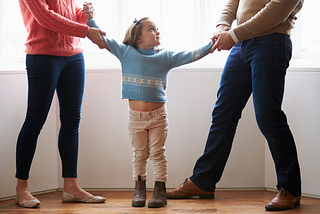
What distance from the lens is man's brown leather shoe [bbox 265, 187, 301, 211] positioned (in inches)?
62.6

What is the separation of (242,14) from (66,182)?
139 centimetres

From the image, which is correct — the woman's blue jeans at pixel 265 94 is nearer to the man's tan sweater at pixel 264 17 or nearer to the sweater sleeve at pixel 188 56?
the man's tan sweater at pixel 264 17

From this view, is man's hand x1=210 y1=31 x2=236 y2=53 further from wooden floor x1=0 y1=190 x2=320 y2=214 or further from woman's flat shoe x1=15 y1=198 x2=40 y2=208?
woman's flat shoe x1=15 y1=198 x2=40 y2=208

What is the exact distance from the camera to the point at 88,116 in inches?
83.6

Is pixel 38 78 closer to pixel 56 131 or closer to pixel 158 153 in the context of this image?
pixel 56 131

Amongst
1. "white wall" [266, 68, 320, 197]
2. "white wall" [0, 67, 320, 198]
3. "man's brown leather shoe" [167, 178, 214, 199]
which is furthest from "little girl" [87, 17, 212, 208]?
"white wall" [266, 68, 320, 197]

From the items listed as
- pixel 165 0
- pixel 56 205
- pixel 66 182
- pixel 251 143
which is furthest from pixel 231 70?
pixel 56 205

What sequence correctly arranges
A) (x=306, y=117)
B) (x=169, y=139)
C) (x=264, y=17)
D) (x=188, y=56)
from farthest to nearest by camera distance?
1. (x=169, y=139)
2. (x=306, y=117)
3. (x=188, y=56)
4. (x=264, y=17)

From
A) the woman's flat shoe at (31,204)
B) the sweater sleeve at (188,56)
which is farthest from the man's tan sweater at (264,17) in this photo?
the woman's flat shoe at (31,204)

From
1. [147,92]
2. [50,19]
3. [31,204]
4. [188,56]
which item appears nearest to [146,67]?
[147,92]

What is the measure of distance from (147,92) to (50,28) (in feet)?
2.01

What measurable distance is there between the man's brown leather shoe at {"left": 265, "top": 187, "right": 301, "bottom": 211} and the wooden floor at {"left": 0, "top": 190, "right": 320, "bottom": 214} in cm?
3

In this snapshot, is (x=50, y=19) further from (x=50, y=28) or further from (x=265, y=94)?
(x=265, y=94)

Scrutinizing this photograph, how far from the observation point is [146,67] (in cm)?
170
